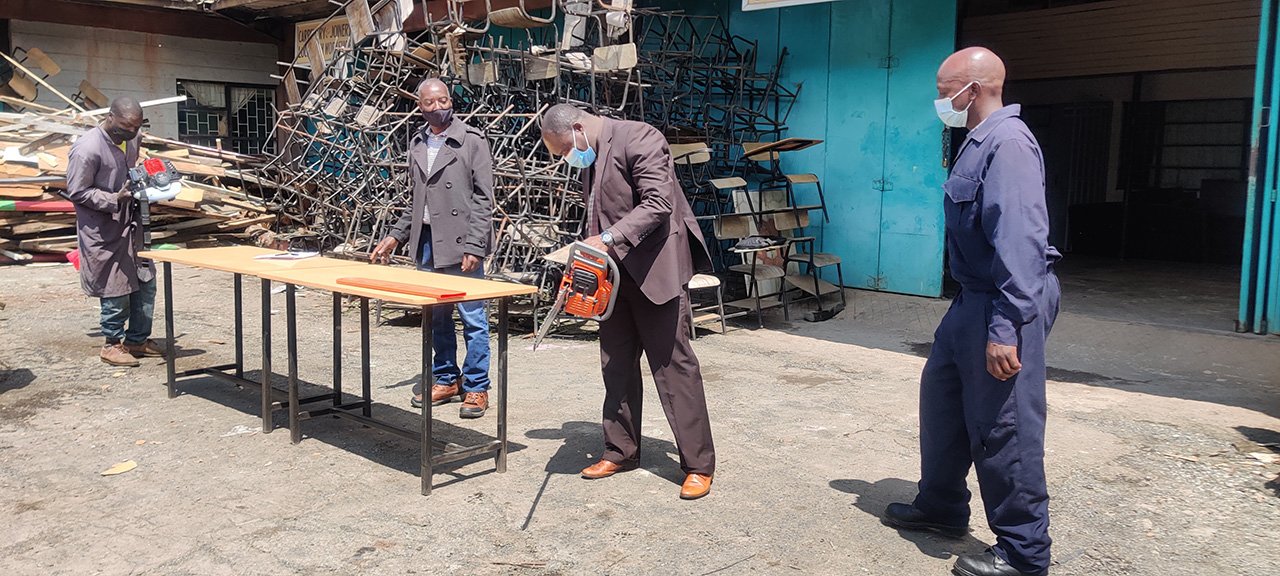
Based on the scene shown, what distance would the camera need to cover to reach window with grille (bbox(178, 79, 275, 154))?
15758mm

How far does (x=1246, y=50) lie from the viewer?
11.8 m

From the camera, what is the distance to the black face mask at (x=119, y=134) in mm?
6629

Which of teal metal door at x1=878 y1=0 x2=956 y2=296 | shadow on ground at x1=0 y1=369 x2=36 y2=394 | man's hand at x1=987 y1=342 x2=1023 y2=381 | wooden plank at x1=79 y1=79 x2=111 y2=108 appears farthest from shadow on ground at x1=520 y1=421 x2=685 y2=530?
wooden plank at x1=79 y1=79 x2=111 y2=108

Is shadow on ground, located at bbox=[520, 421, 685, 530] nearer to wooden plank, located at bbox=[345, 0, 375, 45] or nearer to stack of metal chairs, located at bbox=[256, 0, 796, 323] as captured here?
stack of metal chairs, located at bbox=[256, 0, 796, 323]

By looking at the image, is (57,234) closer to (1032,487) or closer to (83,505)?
(83,505)

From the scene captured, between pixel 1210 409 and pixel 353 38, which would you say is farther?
pixel 353 38

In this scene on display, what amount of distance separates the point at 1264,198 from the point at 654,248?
5.69m

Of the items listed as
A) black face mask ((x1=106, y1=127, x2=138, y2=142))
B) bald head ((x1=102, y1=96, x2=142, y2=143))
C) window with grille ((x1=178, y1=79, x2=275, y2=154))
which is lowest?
black face mask ((x1=106, y1=127, x2=138, y2=142))

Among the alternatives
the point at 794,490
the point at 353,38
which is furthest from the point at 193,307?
the point at 794,490

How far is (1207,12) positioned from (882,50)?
5248 millimetres

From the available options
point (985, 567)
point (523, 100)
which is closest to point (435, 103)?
point (523, 100)

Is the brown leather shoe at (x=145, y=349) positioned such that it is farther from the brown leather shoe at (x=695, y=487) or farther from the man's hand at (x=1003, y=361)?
the man's hand at (x=1003, y=361)

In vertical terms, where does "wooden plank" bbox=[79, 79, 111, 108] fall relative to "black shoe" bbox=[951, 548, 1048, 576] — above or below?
above

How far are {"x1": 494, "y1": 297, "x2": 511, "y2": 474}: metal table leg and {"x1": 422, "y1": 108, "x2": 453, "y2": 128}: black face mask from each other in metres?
1.57
